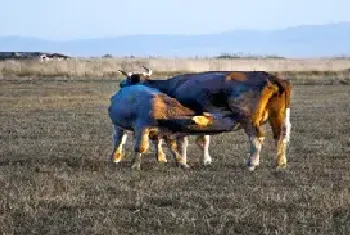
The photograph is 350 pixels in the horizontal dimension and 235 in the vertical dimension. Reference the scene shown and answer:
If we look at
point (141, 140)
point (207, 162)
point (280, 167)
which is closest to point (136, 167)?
point (141, 140)

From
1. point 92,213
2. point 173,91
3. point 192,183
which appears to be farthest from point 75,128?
→ point 92,213

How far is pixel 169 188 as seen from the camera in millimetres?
12711

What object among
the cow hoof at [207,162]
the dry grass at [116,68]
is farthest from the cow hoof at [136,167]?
the dry grass at [116,68]

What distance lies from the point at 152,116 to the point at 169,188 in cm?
263

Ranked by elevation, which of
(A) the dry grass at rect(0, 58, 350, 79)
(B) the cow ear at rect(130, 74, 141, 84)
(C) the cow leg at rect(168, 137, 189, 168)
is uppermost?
(B) the cow ear at rect(130, 74, 141, 84)

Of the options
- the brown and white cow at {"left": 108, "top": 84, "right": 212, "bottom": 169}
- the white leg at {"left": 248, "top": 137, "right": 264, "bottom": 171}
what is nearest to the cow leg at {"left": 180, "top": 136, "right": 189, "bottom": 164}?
the brown and white cow at {"left": 108, "top": 84, "right": 212, "bottom": 169}

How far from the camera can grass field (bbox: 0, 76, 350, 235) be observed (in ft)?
32.6

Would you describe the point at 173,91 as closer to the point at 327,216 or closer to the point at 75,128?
the point at 327,216

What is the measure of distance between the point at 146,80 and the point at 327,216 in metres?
6.91

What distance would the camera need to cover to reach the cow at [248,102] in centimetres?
1495

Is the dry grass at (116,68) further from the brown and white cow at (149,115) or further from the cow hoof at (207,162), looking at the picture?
the brown and white cow at (149,115)

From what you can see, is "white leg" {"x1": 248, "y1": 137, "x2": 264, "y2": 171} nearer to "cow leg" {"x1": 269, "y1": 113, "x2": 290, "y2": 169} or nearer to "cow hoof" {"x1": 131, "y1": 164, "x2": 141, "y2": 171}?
"cow leg" {"x1": 269, "y1": 113, "x2": 290, "y2": 169}

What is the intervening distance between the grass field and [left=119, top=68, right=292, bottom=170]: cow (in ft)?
1.71

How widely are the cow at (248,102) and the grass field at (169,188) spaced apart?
521mm
